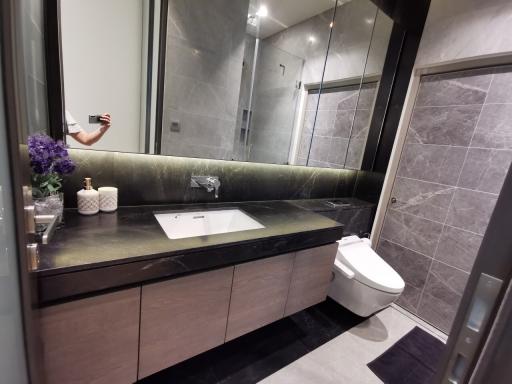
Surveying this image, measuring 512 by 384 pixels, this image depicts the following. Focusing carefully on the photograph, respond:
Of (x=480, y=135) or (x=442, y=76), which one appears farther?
(x=442, y=76)

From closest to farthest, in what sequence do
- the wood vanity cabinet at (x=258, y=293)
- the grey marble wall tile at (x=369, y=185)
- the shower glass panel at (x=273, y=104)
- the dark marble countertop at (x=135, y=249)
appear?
the dark marble countertop at (x=135, y=249) < the wood vanity cabinet at (x=258, y=293) < the shower glass panel at (x=273, y=104) < the grey marble wall tile at (x=369, y=185)

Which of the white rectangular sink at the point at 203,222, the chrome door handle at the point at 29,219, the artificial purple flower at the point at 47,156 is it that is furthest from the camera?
the white rectangular sink at the point at 203,222

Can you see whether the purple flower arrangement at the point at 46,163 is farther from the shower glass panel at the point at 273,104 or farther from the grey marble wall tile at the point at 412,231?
the grey marble wall tile at the point at 412,231

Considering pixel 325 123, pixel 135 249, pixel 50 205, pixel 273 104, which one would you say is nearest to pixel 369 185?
pixel 325 123

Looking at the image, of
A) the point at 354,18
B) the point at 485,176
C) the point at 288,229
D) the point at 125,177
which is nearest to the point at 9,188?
the point at 125,177

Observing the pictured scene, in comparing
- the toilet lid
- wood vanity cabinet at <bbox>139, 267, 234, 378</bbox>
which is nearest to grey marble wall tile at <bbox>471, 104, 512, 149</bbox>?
the toilet lid

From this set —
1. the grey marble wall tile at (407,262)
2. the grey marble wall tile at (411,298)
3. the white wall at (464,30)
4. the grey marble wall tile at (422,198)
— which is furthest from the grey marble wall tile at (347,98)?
the grey marble wall tile at (411,298)

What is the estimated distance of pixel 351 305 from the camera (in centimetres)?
169

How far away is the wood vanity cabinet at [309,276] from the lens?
133 centimetres

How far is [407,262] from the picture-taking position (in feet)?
6.89

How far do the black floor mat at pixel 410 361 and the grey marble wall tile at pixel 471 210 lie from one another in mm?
909

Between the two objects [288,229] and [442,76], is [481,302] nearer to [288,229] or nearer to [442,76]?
[288,229]

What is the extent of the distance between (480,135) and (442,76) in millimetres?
563

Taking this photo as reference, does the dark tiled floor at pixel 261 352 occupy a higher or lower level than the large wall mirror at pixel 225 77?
lower
